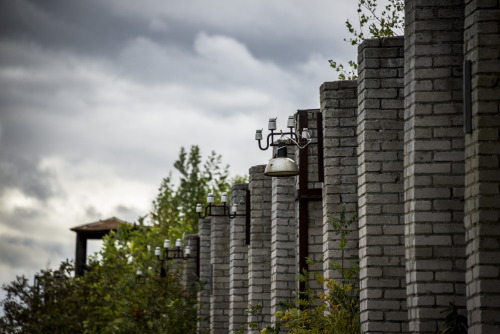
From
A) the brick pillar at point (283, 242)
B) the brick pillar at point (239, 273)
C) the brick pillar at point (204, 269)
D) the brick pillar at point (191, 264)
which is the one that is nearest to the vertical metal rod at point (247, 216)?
the brick pillar at point (239, 273)

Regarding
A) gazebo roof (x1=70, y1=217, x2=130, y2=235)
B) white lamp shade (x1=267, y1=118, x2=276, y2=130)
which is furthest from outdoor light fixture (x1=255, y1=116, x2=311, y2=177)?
gazebo roof (x1=70, y1=217, x2=130, y2=235)

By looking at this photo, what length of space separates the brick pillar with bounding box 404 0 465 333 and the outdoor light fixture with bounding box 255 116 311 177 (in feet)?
10.6

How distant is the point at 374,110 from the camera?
13.4 meters

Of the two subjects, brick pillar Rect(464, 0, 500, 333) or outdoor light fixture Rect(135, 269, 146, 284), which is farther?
outdoor light fixture Rect(135, 269, 146, 284)

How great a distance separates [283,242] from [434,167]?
805 centimetres

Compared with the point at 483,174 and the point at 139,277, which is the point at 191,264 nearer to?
the point at 139,277

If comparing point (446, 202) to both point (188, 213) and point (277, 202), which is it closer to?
point (277, 202)

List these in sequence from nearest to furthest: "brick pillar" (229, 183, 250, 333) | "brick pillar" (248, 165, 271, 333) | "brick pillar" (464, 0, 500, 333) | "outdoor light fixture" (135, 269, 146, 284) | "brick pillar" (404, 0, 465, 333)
Result: "brick pillar" (464, 0, 500, 333) → "brick pillar" (404, 0, 465, 333) → "brick pillar" (248, 165, 271, 333) → "brick pillar" (229, 183, 250, 333) → "outdoor light fixture" (135, 269, 146, 284)

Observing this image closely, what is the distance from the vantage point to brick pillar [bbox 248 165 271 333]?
844 inches

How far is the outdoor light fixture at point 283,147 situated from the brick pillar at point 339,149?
65 cm

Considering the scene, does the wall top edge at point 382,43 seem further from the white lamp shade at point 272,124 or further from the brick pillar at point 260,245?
the brick pillar at point 260,245

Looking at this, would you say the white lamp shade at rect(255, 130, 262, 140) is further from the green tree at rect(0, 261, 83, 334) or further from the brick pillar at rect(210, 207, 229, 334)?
the green tree at rect(0, 261, 83, 334)

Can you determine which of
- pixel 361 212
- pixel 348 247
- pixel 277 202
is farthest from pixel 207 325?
pixel 361 212

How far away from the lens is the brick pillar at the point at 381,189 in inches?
514
